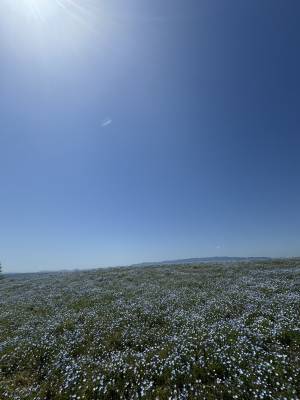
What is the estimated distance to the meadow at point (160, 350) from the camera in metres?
7.09

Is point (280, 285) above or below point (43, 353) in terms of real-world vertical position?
above

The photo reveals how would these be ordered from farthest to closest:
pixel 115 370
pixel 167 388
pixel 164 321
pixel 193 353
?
1. pixel 164 321
2. pixel 193 353
3. pixel 115 370
4. pixel 167 388

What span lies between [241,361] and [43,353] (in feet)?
32.6

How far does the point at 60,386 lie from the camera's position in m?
7.74

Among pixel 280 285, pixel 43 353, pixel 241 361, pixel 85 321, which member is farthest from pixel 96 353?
pixel 280 285

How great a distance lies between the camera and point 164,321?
12.7m

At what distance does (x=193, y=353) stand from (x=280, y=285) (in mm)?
13914

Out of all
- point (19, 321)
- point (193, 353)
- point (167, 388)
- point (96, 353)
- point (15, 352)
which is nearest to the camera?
point (167, 388)

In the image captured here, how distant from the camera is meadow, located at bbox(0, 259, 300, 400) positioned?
7086 millimetres

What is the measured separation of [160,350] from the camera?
368 inches

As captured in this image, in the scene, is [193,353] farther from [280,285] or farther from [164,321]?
[280,285]

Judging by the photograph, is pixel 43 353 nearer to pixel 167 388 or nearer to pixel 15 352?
pixel 15 352

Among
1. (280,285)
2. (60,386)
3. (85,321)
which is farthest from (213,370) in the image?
(280,285)

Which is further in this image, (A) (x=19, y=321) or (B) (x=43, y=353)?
(A) (x=19, y=321)
